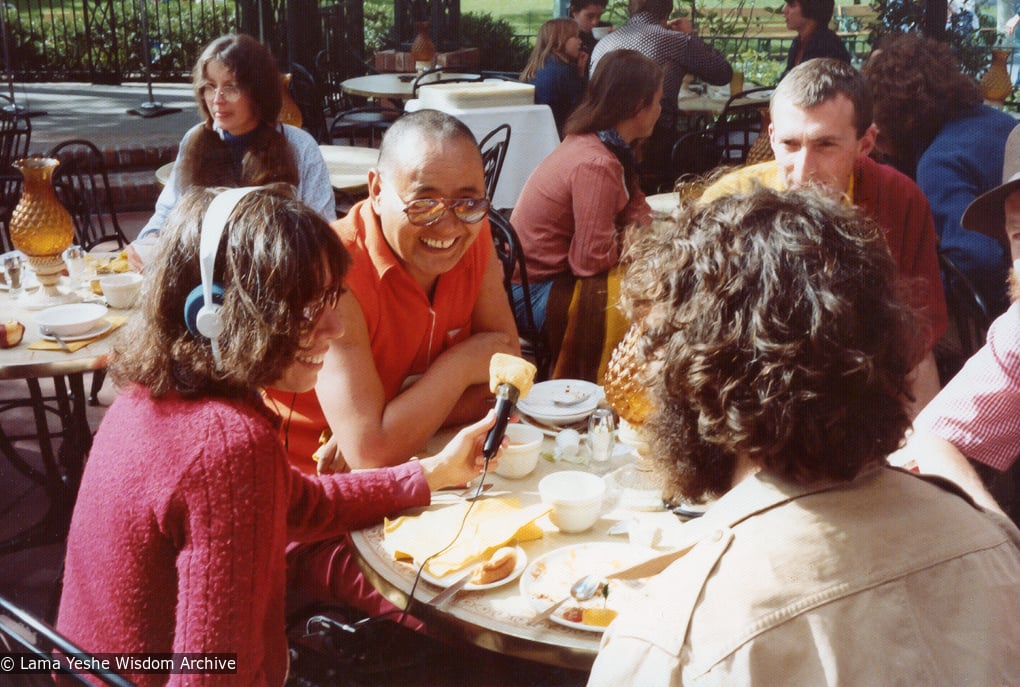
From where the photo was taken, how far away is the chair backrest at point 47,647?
0.98 meters

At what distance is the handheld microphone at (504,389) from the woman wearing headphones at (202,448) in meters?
0.43

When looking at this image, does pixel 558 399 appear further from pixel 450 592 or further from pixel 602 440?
pixel 450 592

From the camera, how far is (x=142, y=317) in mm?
1570

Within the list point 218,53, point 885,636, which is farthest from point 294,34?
point 885,636

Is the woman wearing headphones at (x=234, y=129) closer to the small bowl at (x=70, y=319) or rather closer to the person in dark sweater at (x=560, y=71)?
the small bowl at (x=70, y=319)

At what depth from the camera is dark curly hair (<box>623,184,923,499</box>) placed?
106cm

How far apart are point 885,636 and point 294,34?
10.5 m

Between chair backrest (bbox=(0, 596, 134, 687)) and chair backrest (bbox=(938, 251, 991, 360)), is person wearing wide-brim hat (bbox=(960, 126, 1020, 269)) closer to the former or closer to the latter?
chair backrest (bbox=(938, 251, 991, 360))

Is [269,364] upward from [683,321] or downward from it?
downward

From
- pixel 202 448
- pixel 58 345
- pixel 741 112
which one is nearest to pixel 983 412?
pixel 202 448

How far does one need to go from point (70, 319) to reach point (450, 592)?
1798mm

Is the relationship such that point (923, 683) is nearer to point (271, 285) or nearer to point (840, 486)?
point (840, 486)

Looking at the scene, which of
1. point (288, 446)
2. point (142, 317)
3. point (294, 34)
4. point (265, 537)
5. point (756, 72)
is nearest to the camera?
point (265, 537)

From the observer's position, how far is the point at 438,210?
2232 millimetres
